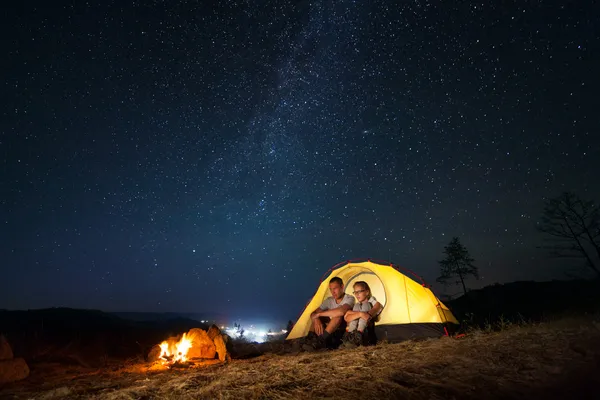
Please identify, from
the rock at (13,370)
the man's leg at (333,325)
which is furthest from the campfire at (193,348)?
the man's leg at (333,325)

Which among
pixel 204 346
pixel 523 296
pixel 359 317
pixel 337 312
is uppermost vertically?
pixel 523 296

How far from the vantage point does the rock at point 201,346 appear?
870 cm

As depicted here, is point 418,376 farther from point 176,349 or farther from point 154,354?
point 154,354

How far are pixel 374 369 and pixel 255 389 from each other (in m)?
1.77

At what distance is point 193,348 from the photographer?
28.7ft

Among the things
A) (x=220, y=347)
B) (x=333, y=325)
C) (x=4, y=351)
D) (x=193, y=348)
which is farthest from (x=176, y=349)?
(x=333, y=325)

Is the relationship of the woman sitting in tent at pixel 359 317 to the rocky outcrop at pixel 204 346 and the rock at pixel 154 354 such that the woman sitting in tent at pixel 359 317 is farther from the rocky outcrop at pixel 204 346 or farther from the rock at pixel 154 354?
the rock at pixel 154 354

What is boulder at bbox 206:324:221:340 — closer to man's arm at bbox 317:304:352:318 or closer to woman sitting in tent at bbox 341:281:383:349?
man's arm at bbox 317:304:352:318

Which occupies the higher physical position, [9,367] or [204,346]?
[204,346]

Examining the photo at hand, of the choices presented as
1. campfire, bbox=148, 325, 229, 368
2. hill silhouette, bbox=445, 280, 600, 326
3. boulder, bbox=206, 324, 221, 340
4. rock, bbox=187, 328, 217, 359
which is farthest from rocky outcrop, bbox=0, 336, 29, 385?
hill silhouette, bbox=445, 280, 600, 326

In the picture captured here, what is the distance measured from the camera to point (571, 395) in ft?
9.95

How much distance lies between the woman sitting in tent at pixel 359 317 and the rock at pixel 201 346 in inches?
156

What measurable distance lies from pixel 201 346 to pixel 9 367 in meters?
4.11

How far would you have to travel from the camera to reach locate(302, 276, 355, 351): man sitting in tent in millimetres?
7641
